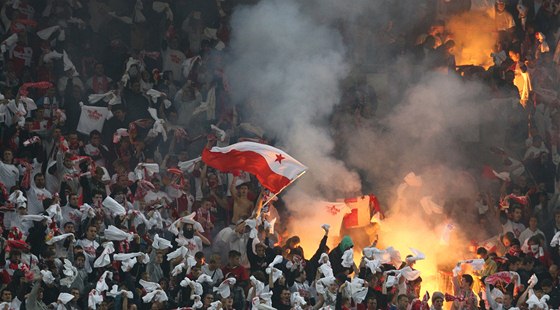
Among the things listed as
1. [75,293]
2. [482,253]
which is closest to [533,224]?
[482,253]

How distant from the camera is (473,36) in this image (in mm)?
25203

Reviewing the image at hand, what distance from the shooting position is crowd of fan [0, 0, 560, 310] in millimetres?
18094

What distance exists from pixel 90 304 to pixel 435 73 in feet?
26.1

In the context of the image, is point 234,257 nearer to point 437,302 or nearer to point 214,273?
point 214,273

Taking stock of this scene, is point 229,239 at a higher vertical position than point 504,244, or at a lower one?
lower

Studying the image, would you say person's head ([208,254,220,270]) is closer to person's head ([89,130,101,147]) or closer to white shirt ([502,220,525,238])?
person's head ([89,130,101,147])

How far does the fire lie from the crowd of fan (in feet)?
1.17

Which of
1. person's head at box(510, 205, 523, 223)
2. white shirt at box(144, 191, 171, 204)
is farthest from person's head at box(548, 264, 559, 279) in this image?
white shirt at box(144, 191, 171, 204)

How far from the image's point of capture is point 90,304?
17.4 meters

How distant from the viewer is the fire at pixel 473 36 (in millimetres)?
25000

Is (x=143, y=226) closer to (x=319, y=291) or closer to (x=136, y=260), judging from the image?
(x=136, y=260)

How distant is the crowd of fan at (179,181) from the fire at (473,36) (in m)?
0.36

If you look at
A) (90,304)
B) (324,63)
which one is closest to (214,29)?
(324,63)

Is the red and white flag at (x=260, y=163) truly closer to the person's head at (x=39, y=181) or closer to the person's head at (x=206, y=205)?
the person's head at (x=206, y=205)
